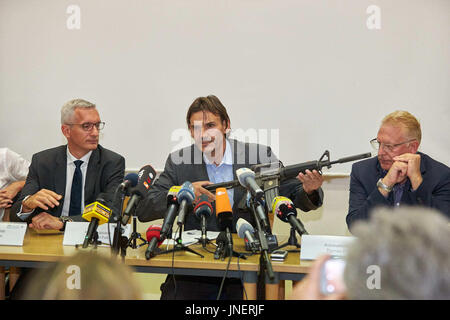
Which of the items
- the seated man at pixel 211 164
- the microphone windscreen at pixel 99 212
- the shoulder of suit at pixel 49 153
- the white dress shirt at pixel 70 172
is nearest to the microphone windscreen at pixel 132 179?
the microphone windscreen at pixel 99 212

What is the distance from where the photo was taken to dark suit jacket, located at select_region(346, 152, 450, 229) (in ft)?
8.47

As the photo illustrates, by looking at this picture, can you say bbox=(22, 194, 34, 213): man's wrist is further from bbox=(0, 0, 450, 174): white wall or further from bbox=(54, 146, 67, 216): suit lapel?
bbox=(0, 0, 450, 174): white wall

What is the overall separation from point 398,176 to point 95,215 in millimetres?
1650

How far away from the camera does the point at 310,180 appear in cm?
268

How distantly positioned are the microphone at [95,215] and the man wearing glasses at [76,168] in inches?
29.6

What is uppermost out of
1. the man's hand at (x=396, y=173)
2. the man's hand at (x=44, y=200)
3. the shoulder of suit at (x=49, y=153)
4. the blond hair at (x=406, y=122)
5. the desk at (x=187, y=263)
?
the blond hair at (x=406, y=122)

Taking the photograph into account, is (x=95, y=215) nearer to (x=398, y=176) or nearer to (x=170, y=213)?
(x=170, y=213)

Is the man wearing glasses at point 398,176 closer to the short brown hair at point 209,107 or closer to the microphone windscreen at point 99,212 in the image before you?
the short brown hair at point 209,107

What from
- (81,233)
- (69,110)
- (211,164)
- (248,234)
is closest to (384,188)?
(248,234)

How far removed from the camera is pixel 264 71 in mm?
3875

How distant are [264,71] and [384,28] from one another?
101cm

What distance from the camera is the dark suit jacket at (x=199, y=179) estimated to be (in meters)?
2.84

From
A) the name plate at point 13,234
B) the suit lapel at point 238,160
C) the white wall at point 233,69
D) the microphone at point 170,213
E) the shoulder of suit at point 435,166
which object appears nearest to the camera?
the microphone at point 170,213
